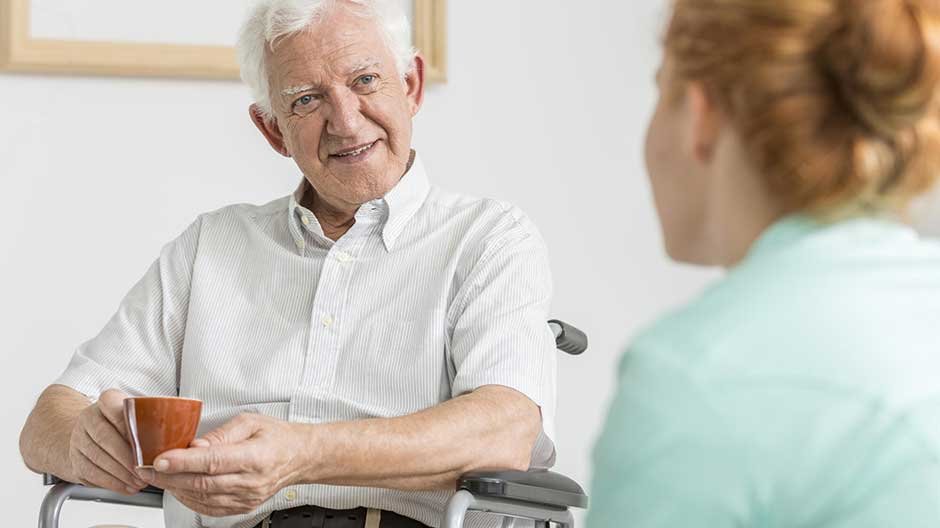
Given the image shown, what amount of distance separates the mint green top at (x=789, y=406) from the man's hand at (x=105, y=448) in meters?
1.02

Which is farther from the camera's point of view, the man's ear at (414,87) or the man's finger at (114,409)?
the man's ear at (414,87)

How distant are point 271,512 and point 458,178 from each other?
1000 mm

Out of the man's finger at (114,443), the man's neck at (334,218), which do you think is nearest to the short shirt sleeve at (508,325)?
the man's neck at (334,218)

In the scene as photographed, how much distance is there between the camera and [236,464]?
4.98 feet

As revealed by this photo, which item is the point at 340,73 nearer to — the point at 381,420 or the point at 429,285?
the point at 429,285

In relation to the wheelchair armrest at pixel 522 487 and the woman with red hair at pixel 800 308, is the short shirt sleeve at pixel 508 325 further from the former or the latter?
the woman with red hair at pixel 800 308

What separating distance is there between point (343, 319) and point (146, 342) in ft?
1.13

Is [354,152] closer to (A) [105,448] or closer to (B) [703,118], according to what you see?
(A) [105,448]

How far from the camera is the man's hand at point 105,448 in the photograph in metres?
1.64

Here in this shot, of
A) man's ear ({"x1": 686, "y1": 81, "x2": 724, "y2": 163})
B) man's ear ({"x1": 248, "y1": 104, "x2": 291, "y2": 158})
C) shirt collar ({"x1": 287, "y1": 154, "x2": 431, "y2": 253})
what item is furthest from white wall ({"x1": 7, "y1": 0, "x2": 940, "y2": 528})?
man's ear ({"x1": 686, "y1": 81, "x2": 724, "y2": 163})

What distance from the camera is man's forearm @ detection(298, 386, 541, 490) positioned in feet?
5.31

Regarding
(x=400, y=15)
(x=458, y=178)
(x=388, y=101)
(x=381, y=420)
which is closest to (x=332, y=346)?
(x=381, y=420)

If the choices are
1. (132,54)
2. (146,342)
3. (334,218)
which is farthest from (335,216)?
(132,54)

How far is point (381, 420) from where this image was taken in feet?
5.46
